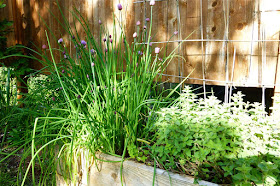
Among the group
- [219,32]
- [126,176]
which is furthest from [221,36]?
[126,176]

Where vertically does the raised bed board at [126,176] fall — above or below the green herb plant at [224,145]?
below

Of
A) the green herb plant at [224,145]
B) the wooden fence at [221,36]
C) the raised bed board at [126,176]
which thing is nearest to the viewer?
the green herb plant at [224,145]

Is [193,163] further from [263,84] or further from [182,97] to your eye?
[263,84]

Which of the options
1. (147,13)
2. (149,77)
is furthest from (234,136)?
(147,13)

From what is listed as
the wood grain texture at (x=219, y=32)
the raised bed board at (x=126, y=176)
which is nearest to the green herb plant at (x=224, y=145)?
the raised bed board at (x=126, y=176)

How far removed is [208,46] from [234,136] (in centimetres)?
120

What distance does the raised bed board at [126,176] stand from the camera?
1.20 meters

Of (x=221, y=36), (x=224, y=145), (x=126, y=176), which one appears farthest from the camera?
(x=221, y=36)

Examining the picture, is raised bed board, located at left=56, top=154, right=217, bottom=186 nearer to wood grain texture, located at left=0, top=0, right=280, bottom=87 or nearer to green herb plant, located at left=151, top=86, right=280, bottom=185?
green herb plant, located at left=151, top=86, right=280, bottom=185

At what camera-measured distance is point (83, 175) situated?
5.16 feet

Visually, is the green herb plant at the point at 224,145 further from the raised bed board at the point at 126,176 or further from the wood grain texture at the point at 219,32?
the wood grain texture at the point at 219,32

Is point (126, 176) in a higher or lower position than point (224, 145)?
lower

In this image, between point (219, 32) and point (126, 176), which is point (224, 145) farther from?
point (219, 32)

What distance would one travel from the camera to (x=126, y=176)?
4.47 feet
